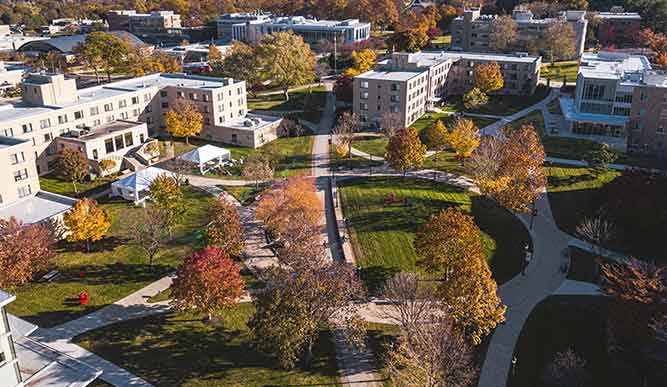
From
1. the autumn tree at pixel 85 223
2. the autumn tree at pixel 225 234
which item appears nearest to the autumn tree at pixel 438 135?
the autumn tree at pixel 225 234

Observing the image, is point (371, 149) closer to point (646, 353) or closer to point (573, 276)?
point (573, 276)

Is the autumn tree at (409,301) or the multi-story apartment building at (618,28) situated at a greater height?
the multi-story apartment building at (618,28)

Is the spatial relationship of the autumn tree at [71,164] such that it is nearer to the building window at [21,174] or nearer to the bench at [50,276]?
the building window at [21,174]

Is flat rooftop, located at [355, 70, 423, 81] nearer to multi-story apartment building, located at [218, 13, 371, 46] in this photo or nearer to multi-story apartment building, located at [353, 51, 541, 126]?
multi-story apartment building, located at [353, 51, 541, 126]

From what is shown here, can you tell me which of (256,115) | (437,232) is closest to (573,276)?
(437,232)

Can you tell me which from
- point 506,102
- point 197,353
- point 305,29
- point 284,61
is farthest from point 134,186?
point 305,29

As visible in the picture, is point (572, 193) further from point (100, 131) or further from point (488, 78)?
point (100, 131)

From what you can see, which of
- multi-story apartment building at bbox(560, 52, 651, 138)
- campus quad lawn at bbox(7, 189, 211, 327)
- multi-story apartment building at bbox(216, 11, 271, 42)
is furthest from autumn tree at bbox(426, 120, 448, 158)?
multi-story apartment building at bbox(216, 11, 271, 42)
